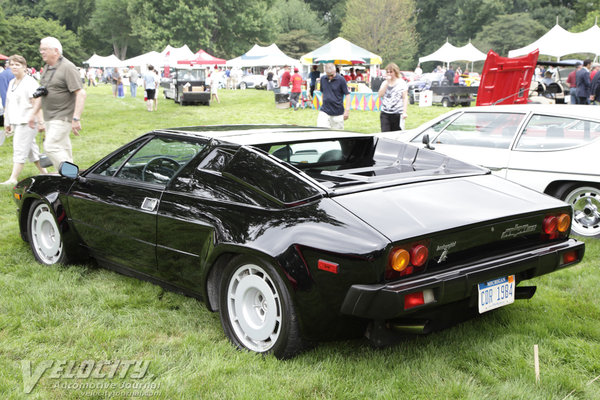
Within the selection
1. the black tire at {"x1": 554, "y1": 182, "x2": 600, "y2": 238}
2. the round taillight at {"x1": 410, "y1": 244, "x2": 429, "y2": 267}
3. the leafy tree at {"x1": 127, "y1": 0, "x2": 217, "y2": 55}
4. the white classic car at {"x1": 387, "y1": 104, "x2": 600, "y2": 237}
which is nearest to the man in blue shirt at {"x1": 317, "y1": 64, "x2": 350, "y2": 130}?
the white classic car at {"x1": 387, "y1": 104, "x2": 600, "y2": 237}

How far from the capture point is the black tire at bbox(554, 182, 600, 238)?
576cm

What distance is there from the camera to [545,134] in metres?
6.09

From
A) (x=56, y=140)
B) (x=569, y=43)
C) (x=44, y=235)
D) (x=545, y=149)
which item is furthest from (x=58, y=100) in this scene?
(x=569, y=43)

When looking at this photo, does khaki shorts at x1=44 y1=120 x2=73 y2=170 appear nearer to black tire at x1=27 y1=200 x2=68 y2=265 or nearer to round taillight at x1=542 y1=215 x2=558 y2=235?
black tire at x1=27 y1=200 x2=68 y2=265

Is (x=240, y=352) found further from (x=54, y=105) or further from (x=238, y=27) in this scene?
(x=238, y=27)

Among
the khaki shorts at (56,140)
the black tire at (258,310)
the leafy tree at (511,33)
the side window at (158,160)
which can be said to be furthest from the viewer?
the leafy tree at (511,33)

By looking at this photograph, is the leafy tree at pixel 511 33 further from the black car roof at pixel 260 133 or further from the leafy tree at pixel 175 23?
the black car roof at pixel 260 133

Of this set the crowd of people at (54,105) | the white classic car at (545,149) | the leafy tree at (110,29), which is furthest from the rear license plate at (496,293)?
the leafy tree at (110,29)

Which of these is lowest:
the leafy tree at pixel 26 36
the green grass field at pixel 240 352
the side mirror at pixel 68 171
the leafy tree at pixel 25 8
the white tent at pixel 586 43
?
the green grass field at pixel 240 352

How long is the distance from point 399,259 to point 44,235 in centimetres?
345

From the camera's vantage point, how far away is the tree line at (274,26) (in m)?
65.1

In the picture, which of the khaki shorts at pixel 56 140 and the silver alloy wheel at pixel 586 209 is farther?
the khaki shorts at pixel 56 140

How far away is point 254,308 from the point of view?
3.31 meters

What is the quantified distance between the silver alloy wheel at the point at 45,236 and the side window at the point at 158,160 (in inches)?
39.2
